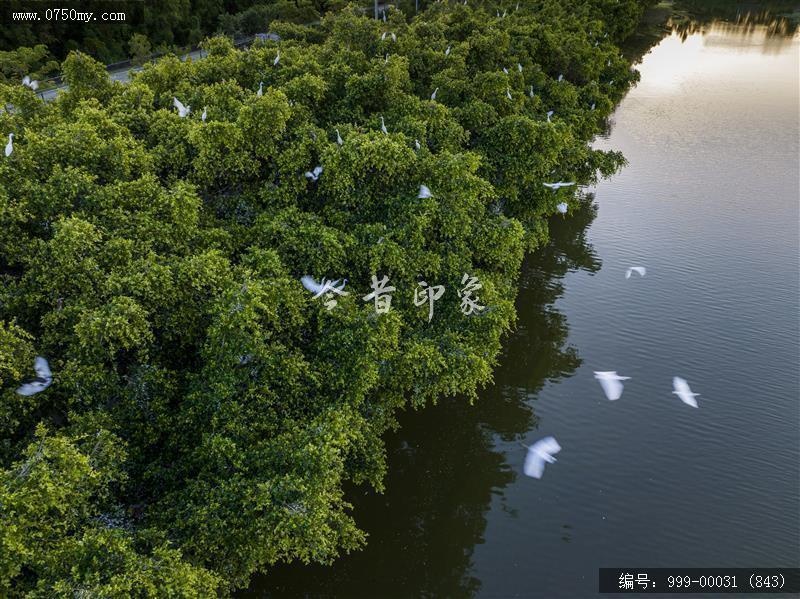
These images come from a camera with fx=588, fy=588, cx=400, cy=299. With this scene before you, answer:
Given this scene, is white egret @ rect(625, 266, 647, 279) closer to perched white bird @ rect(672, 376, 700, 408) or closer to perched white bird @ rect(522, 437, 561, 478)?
perched white bird @ rect(672, 376, 700, 408)

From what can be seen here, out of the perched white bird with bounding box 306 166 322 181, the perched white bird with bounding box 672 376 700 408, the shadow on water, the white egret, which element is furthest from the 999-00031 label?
the white egret

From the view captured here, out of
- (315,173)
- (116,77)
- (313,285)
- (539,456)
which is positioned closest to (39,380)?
(313,285)

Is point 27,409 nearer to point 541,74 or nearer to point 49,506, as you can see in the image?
point 49,506

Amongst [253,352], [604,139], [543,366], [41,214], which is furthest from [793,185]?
[41,214]

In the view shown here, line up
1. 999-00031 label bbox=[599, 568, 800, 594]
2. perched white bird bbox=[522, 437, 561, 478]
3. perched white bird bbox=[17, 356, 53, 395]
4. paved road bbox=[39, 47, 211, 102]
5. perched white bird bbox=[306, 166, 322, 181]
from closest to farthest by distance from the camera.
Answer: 1. perched white bird bbox=[17, 356, 53, 395]
2. 999-00031 label bbox=[599, 568, 800, 594]
3. perched white bird bbox=[306, 166, 322, 181]
4. perched white bird bbox=[522, 437, 561, 478]
5. paved road bbox=[39, 47, 211, 102]

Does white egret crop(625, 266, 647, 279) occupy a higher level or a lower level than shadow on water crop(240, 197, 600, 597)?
higher

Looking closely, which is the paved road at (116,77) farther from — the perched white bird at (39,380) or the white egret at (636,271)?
the white egret at (636,271)
